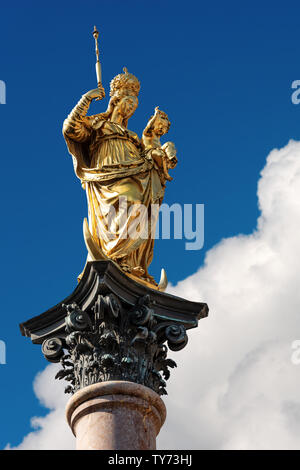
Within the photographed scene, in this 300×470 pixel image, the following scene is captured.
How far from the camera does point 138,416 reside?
14484 mm

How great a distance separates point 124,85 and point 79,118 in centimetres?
195

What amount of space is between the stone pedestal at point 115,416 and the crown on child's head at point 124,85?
25.1 feet

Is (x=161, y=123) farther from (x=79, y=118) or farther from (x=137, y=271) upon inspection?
(x=137, y=271)

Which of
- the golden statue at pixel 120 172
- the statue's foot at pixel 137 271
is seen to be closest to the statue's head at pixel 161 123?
the golden statue at pixel 120 172

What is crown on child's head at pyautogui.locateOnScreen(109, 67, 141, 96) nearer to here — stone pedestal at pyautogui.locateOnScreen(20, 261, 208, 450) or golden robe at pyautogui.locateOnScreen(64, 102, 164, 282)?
golden robe at pyautogui.locateOnScreen(64, 102, 164, 282)

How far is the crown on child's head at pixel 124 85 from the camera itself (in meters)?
19.8

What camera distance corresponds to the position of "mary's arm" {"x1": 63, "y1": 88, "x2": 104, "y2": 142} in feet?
60.3

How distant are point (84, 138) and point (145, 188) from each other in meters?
1.89

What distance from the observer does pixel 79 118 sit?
1841 cm

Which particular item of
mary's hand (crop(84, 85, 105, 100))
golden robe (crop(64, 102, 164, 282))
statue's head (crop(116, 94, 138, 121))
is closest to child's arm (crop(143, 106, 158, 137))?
golden robe (crop(64, 102, 164, 282))
